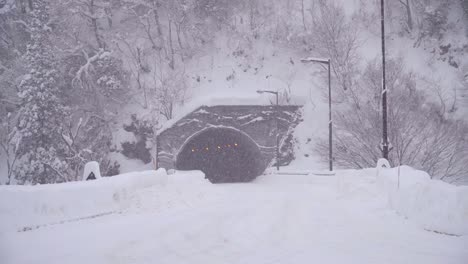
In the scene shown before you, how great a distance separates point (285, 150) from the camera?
40125mm

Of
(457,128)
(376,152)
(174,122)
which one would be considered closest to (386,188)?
(376,152)

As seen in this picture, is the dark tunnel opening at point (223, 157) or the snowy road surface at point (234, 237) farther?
the dark tunnel opening at point (223, 157)

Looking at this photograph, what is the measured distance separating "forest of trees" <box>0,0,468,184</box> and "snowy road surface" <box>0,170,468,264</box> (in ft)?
50.0

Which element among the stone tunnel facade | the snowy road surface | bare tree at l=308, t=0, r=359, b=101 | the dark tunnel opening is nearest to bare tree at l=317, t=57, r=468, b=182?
the dark tunnel opening

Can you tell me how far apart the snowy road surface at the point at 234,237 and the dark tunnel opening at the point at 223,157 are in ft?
51.2

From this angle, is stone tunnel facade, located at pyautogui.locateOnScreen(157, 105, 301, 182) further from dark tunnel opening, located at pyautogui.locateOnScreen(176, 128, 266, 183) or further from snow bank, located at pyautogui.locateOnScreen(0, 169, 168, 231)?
snow bank, located at pyautogui.locateOnScreen(0, 169, 168, 231)

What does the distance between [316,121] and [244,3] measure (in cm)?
2149

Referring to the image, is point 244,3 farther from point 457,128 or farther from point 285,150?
point 457,128

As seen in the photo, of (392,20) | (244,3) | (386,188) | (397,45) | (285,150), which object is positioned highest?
(244,3)

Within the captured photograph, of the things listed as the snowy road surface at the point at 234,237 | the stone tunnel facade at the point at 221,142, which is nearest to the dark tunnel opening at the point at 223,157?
the stone tunnel facade at the point at 221,142

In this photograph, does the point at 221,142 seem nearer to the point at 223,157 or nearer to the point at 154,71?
the point at 223,157

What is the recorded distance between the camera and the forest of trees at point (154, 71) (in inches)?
1054

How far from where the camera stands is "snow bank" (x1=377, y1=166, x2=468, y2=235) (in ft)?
26.4

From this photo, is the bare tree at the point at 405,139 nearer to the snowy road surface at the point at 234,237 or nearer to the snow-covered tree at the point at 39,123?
the snowy road surface at the point at 234,237
